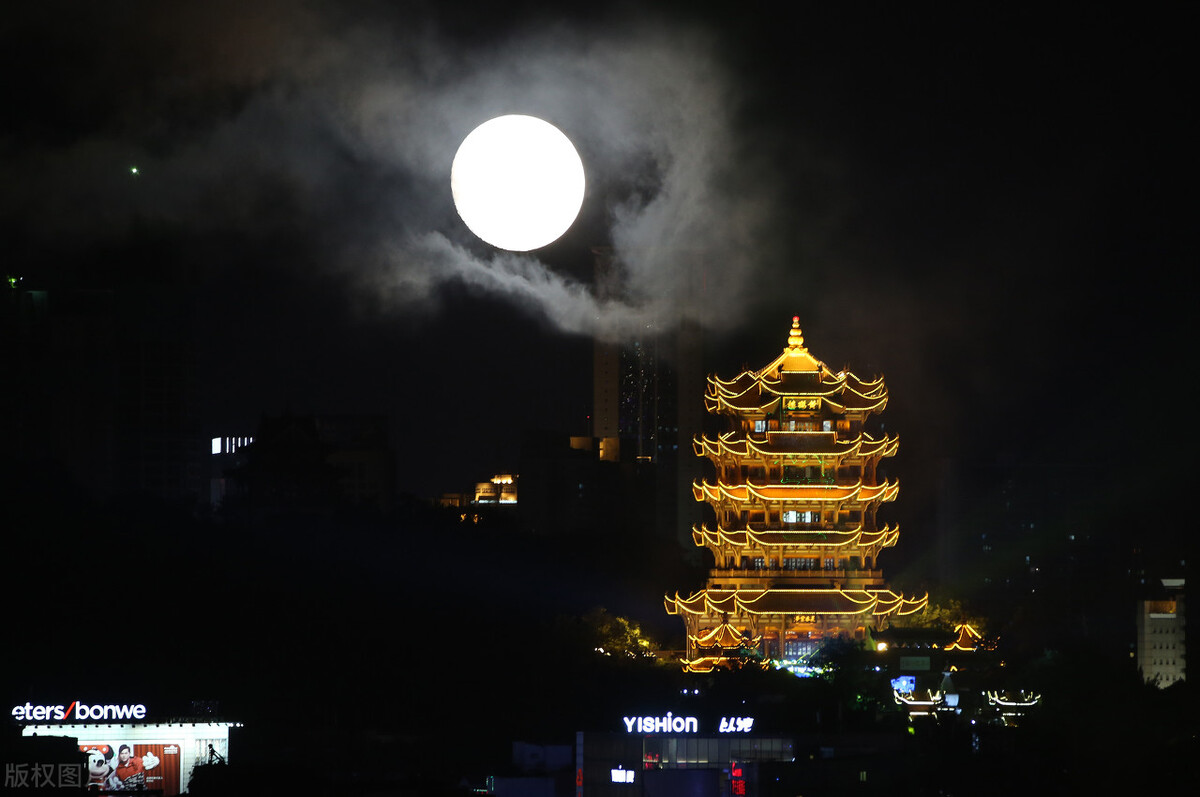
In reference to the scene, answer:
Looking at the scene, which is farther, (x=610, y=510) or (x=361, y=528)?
(x=610, y=510)

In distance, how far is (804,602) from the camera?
42.4 metres

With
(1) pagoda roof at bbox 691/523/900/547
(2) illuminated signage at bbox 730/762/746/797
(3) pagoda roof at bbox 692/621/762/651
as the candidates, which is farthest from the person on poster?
(1) pagoda roof at bbox 691/523/900/547

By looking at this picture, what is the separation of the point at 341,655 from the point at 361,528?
45.4ft

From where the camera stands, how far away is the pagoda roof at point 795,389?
43938mm

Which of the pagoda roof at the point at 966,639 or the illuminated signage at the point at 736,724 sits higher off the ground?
the pagoda roof at the point at 966,639

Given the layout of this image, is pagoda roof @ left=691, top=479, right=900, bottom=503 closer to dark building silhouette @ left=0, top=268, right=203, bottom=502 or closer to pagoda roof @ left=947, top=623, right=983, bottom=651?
pagoda roof @ left=947, top=623, right=983, bottom=651

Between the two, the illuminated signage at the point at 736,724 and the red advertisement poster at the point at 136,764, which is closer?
the red advertisement poster at the point at 136,764

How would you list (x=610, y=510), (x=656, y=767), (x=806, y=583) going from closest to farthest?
(x=656, y=767) < (x=806, y=583) < (x=610, y=510)

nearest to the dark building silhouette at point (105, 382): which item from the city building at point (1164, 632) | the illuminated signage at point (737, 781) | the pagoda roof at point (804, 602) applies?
the pagoda roof at point (804, 602)

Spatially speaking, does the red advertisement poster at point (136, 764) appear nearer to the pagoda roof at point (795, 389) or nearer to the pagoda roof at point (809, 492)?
the pagoda roof at point (809, 492)

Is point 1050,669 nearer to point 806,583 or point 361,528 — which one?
point 806,583

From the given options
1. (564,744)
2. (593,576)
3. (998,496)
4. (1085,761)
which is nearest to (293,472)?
(593,576)

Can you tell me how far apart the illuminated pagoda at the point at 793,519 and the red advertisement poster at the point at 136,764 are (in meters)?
16.6

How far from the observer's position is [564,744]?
31.2 meters
